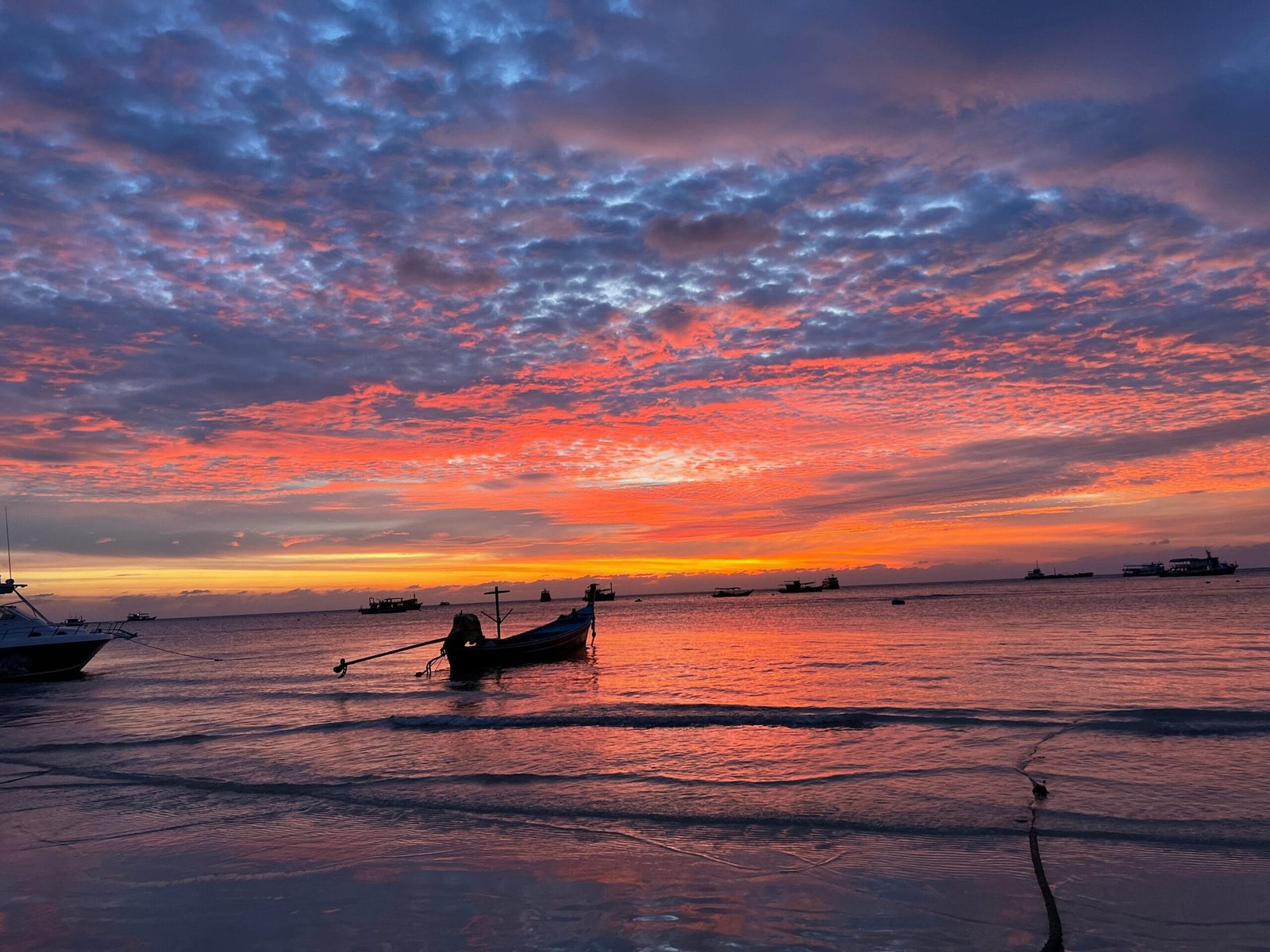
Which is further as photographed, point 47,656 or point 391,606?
point 391,606

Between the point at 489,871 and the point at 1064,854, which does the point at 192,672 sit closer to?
the point at 489,871

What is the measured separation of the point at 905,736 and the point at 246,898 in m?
12.9

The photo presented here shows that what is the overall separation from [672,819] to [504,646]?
27.3 meters

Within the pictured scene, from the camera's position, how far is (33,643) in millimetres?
37406

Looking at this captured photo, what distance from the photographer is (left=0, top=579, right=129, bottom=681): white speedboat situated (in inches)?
1457

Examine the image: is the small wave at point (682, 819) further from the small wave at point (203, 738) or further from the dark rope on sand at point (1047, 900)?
the small wave at point (203, 738)

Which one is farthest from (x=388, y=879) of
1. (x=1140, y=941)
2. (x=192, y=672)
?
(x=192, y=672)

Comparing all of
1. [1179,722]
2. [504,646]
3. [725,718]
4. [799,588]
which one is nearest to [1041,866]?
[1179,722]

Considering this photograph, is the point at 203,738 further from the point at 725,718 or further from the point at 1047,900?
the point at 1047,900

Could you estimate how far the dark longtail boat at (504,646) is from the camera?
118 ft

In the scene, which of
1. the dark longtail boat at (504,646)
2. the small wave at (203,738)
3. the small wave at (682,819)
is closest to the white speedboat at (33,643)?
the dark longtail boat at (504,646)

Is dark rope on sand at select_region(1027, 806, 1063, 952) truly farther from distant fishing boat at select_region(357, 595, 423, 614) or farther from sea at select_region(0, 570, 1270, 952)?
distant fishing boat at select_region(357, 595, 423, 614)

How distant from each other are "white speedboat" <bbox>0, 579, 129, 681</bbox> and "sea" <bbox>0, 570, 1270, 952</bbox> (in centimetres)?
1236

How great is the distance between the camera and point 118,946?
6.93 metres
